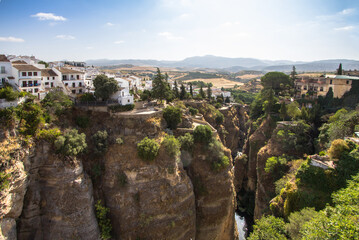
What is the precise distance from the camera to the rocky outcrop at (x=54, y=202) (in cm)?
2097

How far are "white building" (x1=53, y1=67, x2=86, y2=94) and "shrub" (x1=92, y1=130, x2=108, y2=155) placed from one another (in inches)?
450

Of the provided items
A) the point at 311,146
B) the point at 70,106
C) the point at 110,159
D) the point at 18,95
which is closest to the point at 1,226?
the point at 110,159

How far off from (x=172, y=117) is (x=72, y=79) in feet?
54.2

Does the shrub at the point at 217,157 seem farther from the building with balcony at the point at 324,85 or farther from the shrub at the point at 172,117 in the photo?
the building with balcony at the point at 324,85

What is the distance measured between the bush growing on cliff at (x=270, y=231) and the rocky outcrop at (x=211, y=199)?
21.9 feet

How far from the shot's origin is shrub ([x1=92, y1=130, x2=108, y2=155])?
24609 mm

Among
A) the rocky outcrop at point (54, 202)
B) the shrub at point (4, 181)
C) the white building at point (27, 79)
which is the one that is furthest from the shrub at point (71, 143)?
the white building at point (27, 79)

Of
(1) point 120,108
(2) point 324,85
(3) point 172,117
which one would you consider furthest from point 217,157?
(2) point 324,85

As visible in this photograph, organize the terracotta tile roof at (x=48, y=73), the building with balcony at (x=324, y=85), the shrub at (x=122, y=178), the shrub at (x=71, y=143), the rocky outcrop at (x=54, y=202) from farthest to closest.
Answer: the building with balcony at (x=324, y=85) < the terracotta tile roof at (x=48, y=73) < the shrub at (x=122, y=178) < the shrub at (x=71, y=143) < the rocky outcrop at (x=54, y=202)

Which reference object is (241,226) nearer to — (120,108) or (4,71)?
(120,108)

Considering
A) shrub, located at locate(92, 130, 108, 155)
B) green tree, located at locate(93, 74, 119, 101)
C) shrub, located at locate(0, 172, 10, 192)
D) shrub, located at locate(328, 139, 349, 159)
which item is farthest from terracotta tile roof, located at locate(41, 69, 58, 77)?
shrub, located at locate(328, 139, 349, 159)

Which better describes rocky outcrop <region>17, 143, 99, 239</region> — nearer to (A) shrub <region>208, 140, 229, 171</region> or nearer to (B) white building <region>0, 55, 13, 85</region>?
(B) white building <region>0, 55, 13, 85</region>

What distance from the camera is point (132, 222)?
23.1m

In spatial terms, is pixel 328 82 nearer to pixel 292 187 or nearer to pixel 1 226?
pixel 292 187
